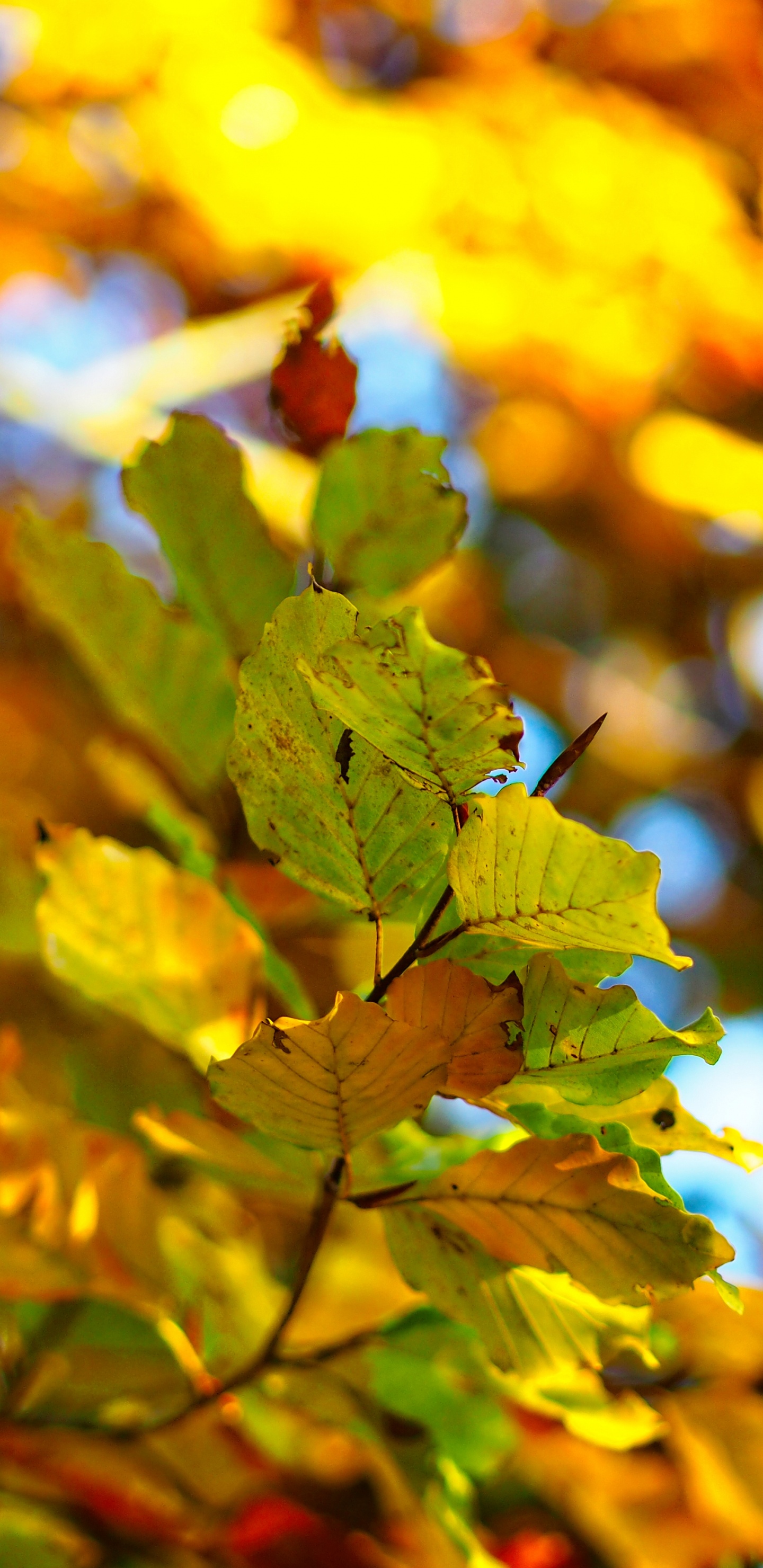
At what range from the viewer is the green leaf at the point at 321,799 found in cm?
28

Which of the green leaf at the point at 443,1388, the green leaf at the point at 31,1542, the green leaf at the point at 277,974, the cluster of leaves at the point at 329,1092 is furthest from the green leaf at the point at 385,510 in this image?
the green leaf at the point at 31,1542

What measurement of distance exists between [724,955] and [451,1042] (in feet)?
5.73

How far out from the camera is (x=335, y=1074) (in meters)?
0.30

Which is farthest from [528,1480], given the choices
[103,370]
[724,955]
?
[103,370]

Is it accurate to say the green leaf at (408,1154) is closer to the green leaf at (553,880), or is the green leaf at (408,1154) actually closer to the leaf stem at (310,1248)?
the leaf stem at (310,1248)

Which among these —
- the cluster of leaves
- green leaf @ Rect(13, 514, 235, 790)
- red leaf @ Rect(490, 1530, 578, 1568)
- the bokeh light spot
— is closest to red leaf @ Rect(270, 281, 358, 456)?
the cluster of leaves

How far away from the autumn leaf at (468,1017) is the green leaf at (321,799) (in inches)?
1.0

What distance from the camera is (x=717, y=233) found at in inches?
70.7

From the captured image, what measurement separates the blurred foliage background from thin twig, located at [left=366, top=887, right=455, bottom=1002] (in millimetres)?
697

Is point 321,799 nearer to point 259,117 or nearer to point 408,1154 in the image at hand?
point 408,1154

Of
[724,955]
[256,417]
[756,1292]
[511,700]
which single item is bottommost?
[724,955]

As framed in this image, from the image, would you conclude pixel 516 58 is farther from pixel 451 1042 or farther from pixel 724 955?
pixel 451 1042

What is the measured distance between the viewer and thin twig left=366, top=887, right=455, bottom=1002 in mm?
308

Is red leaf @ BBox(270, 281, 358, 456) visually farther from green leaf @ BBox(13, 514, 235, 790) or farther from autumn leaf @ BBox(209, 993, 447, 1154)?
autumn leaf @ BBox(209, 993, 447, 1154)
